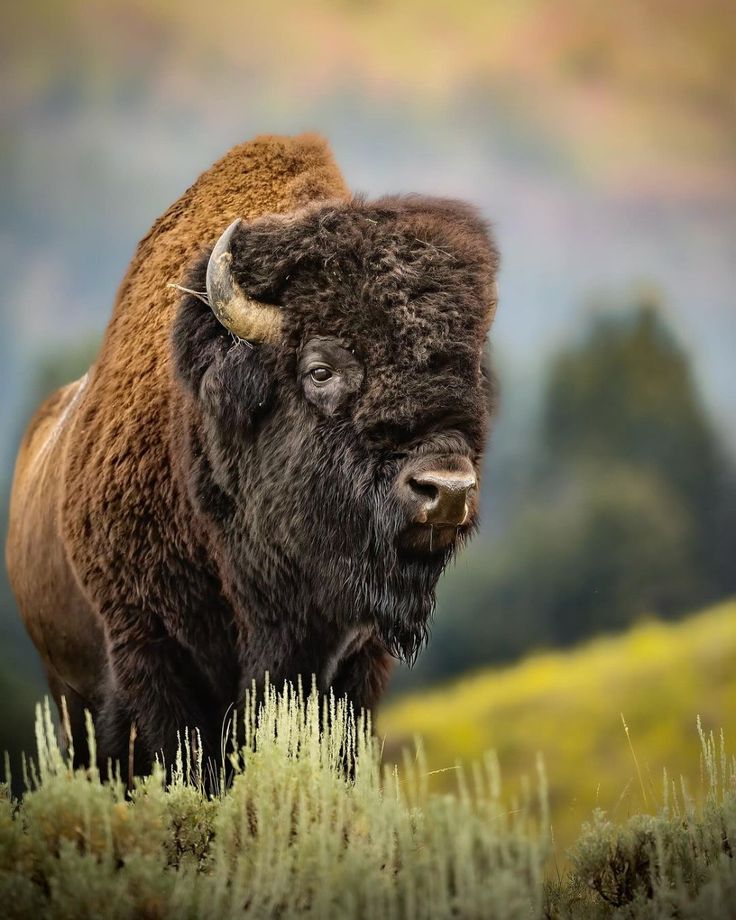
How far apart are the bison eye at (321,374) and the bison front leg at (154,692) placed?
43.9 inches

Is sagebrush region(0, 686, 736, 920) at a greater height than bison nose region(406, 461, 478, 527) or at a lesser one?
lesser

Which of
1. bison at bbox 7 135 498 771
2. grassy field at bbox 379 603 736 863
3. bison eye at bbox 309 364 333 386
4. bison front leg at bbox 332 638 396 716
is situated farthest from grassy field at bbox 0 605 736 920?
grassy field at bbox 379 603 736 863

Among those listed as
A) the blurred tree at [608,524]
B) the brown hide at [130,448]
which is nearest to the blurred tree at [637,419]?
the blurred tree at [608,524]

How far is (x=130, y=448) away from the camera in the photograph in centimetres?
418

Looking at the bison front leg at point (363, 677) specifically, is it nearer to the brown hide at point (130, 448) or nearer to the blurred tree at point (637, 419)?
the brown hide at point (130, 448)

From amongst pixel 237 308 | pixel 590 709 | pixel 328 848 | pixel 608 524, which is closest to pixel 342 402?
pixel 237 308

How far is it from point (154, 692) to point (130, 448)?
2.92 ft

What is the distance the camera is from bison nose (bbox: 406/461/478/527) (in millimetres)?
3223

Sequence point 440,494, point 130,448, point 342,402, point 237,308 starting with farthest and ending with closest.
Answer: point 130,448 < point 237,308 < point 342,402 < point 440,494

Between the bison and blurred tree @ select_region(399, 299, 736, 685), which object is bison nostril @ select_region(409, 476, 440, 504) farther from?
blurred tree @ select_region(399, 299, 736, 685)

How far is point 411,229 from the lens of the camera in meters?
3.59

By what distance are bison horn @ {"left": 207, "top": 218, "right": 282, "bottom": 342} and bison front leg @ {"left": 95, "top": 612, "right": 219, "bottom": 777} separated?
3.67 ft

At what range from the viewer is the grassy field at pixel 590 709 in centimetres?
1044

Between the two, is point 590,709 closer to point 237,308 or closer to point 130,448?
point 130,448
